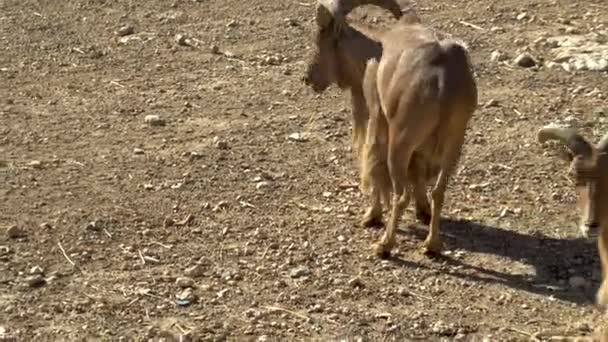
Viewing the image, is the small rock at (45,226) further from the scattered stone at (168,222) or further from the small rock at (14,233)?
the scattered stone at (168,222)

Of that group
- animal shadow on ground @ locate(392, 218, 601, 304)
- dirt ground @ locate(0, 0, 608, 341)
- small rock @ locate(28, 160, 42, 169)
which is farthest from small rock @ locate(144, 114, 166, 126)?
animal shadow on ground @ locate(392, 218, 601, 304)

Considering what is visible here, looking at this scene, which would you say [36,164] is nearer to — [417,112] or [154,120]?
[154,120]

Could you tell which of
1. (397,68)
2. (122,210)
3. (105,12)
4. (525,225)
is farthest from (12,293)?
(105,12)

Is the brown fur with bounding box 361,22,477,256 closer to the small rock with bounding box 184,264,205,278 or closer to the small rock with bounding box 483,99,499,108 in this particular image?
the small rock with bounding box 184,264,205,278

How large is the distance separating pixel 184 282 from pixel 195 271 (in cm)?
20

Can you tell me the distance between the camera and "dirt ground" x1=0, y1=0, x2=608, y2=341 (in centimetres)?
845

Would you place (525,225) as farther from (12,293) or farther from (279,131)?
(12,293)

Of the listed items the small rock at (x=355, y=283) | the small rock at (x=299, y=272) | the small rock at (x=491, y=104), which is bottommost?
the small rock at (x=299, y=272)

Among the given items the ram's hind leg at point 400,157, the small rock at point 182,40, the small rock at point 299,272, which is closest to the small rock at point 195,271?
the small rock at point 299,272

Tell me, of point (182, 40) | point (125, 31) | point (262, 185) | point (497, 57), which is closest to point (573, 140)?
point (262, 185)

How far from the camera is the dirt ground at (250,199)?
27.7ft

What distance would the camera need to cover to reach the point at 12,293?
8.67 meters

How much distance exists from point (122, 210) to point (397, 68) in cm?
250

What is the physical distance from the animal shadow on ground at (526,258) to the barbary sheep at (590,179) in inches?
45.4
